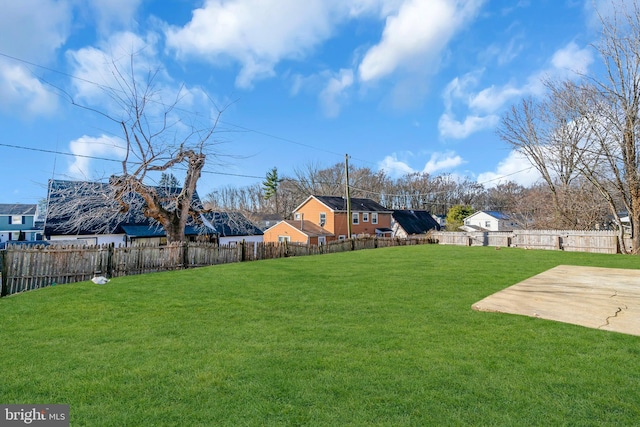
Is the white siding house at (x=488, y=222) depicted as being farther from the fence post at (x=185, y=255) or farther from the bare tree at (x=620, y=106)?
the fence post at (x=185, y=255)

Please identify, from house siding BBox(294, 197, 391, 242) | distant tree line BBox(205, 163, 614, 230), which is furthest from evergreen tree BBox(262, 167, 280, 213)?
house siding BBox(294, 197, 391, 242)

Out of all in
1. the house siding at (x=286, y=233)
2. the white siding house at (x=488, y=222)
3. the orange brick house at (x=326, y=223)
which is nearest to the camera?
the house siding at (x=286, y=233)

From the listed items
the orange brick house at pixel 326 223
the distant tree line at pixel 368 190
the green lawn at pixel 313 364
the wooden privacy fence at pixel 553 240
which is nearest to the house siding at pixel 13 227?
the distant tree line at pixel 368 190

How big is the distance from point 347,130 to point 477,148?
9824mm

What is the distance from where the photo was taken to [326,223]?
1258 inches

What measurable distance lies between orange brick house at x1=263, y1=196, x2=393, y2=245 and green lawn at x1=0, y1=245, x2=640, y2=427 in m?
24.2

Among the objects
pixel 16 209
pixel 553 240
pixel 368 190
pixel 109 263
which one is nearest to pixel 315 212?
pixel 368 190

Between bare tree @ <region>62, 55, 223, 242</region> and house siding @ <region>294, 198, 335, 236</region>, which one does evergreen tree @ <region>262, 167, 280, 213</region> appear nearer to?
house siding @ <region>294, 198, 335, 236</region>

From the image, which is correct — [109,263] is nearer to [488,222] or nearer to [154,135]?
[154,135]

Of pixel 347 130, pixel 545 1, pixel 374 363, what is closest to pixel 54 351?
pixel 374 363

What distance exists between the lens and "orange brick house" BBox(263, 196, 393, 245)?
100 feet

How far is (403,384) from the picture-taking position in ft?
9.45

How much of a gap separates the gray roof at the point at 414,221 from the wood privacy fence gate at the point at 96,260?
81.3 feet

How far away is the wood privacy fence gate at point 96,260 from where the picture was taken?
27.3 feet
